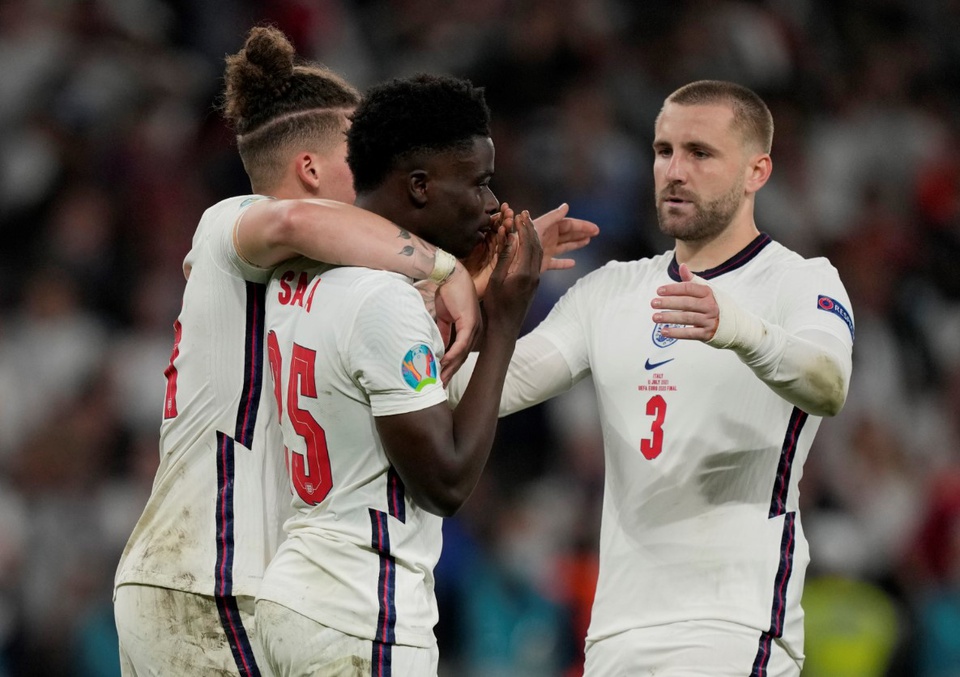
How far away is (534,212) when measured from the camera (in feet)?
32.8

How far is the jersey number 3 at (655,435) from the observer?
432cm

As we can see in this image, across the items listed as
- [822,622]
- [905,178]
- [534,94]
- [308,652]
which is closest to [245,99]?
[308,652]

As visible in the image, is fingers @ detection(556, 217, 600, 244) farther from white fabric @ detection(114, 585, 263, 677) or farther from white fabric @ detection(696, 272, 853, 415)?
white fabric @ detection(114, 585, 263, 677)

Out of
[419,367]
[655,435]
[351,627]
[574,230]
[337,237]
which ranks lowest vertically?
[351,627]

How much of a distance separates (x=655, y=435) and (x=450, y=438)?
1.10 meters

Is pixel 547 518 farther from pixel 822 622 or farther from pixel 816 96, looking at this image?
pixel 816 96

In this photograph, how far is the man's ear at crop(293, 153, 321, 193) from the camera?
412 centimetres

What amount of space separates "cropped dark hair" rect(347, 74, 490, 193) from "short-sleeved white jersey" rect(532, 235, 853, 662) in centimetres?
112

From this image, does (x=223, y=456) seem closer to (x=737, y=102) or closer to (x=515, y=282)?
(x=515, y=282)

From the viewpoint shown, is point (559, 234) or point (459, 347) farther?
point (559, 234)

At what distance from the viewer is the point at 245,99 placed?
13.6 ft

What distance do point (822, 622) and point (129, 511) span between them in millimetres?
4186

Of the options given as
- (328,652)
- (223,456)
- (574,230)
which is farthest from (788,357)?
(223,456)

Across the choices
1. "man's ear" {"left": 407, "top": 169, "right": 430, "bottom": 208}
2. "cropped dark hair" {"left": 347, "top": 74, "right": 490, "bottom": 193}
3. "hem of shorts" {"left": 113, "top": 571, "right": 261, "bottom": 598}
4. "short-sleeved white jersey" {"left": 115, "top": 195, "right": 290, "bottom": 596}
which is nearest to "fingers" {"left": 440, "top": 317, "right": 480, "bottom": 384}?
"man's ear" {"left": 407, "top": 169, "right": 430, "bottom": 208}
